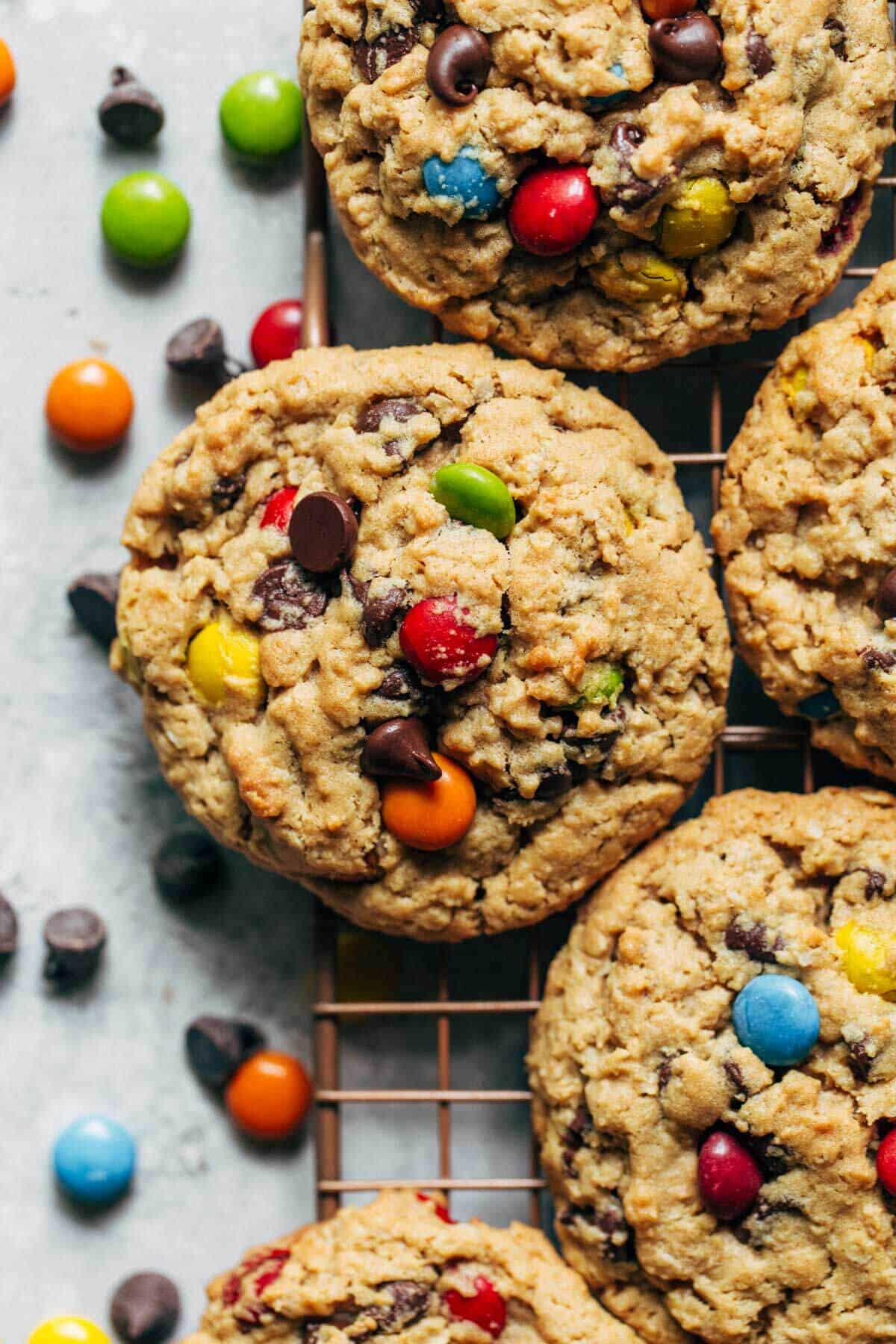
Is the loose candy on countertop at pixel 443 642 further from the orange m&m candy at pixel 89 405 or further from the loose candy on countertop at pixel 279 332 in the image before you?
the orange m&m candy at pixel 89 405

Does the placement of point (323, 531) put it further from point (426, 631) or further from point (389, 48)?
point (389, 48)

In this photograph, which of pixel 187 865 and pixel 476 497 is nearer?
pixel 476 497

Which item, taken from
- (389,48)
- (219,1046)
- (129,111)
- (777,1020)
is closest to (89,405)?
(129,111)

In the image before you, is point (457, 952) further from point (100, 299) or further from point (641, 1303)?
point (100, 299)

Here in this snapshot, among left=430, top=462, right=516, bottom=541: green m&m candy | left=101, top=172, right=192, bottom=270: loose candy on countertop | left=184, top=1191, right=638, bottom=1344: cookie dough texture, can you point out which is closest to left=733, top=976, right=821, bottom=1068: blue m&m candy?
left=184, top=1191, right=638, bottom=1344: cookie dough texture

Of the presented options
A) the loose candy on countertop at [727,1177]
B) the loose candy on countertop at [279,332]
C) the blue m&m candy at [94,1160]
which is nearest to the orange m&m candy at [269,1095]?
the blue m&m candy at [94,1160]
